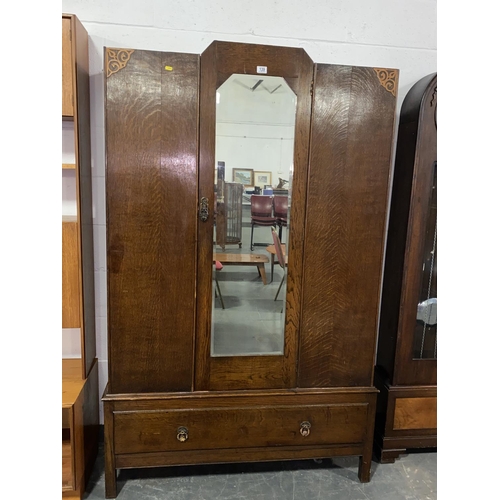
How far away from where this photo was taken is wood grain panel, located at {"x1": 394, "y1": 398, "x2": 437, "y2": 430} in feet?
6.50

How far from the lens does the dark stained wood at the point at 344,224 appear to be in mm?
1570

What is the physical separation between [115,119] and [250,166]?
0.55 meters

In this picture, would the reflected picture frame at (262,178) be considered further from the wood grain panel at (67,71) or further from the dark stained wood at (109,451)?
the dark stained wood at (109,451)

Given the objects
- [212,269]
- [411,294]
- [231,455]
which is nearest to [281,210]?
[212,269]

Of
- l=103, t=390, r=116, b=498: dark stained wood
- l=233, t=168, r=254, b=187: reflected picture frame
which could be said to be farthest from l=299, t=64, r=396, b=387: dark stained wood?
l=103, t=390, r=116, b=498: dark stained wood

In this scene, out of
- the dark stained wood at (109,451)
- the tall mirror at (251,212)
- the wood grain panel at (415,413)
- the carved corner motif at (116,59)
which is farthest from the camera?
the wood grain panel at (415,413)

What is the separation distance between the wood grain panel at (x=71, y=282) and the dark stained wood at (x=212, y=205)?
1.98 feet

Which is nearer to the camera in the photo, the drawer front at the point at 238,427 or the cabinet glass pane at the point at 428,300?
the drawer front at the point at 238,427

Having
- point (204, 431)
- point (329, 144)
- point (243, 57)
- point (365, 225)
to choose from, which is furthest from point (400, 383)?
point (243, 57)

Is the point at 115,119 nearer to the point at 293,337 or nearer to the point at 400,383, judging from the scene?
the point at 293,337

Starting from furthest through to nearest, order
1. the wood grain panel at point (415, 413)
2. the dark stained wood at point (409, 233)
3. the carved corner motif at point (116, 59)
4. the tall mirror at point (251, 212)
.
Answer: the wood grain panel at point (415, 413) → the dark stained wood at point (409, 233) → the tall mirror at point (251, 212) → the carved corner motif at point (116, 59)

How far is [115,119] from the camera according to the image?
4.80 feet

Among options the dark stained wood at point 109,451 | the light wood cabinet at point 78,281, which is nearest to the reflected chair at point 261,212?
the light wood cabinet at point 78,281

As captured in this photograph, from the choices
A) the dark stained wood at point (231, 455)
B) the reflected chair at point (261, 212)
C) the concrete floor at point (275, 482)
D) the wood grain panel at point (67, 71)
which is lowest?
the concrete floor at point (275, 482)
